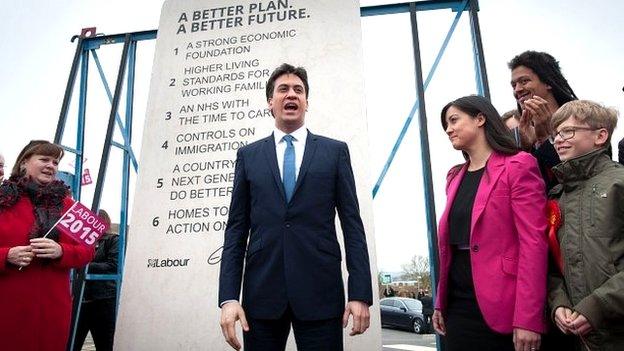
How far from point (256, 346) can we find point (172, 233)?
6.45 ft

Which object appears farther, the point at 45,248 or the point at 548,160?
the point at 45,248

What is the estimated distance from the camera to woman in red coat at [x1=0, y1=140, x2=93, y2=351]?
2.54 metres

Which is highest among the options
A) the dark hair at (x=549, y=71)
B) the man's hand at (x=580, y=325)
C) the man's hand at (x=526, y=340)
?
the dark hair at (x=549, y=71)

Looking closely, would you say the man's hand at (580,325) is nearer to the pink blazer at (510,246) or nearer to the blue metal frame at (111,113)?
the pink blazer at (510,246)

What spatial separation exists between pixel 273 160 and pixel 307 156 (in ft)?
0.49

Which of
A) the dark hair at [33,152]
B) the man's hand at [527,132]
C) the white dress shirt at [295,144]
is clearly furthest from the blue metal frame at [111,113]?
the man's hand at [527,132]

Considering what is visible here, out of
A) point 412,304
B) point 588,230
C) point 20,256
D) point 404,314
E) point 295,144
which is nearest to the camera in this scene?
point 588,230

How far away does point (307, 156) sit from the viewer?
1.96m

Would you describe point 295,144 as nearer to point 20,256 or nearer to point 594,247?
point 594,247

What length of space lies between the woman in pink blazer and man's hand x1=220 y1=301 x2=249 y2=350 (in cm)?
85

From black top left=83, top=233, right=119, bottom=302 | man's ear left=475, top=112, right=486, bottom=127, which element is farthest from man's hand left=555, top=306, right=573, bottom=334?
black top left=83, top=233, right=119, bottom=302

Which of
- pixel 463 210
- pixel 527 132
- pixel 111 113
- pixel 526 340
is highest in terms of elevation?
pixel 111 113

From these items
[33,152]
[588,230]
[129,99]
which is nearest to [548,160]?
[588,230]

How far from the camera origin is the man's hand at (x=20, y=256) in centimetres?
→ 253
